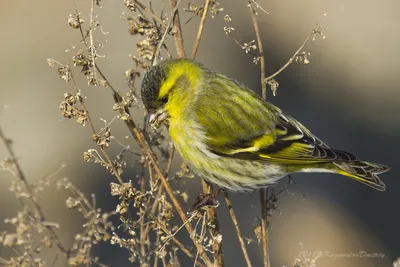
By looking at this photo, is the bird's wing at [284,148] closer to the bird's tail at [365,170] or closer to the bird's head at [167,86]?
the bird's tail at [365,170]

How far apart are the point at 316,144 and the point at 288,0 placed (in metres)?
4.77

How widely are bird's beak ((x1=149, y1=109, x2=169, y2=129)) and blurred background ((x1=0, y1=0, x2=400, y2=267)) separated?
7.80 ft

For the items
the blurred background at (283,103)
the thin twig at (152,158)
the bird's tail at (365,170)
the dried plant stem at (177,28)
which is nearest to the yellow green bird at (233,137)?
the bird's tail at (365,170)

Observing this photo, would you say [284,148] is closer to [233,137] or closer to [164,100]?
[233,137]

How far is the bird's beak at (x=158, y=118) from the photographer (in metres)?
3.11

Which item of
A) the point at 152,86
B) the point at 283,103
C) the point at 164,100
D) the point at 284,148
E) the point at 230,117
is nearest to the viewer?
the point at 152,86

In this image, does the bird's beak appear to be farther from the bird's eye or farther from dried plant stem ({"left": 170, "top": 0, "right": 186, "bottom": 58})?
dried plant stem ({"left": 170, "top": 0, "right": 186, "bottom": 58})

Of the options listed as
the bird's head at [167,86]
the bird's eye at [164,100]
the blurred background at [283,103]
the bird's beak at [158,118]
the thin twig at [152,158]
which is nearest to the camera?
the thin twig at [152,158]

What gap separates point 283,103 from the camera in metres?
7.02

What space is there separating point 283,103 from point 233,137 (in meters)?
3.56

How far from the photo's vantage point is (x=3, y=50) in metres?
7.31

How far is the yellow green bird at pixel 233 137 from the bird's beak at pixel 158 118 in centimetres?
1

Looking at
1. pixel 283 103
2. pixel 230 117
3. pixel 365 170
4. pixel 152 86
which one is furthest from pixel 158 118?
pixel 283 103

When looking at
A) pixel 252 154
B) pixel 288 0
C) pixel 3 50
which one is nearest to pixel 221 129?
pixel 252 154
